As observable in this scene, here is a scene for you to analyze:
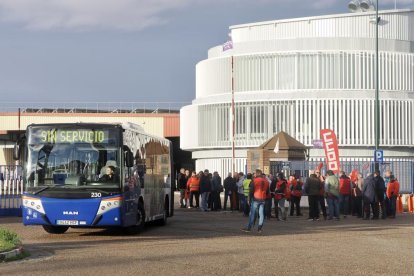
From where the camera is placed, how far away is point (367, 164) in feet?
132

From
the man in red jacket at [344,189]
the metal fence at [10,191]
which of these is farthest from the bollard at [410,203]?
the metal fence at [10,191]

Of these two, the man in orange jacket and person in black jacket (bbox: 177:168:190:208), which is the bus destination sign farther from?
person in black jacket (bbox: 177:168:190:208)

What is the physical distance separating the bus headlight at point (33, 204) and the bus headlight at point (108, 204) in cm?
136

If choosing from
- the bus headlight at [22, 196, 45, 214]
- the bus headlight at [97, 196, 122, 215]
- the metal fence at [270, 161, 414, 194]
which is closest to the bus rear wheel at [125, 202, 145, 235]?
the bus headlight at [97, 196, 122, 215]

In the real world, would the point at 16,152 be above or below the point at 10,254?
above

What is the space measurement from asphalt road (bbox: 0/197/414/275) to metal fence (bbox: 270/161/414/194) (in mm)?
13090

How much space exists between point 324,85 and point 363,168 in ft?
82.8

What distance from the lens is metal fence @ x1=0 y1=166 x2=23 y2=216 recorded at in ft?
100

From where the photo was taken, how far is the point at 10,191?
100.0ft

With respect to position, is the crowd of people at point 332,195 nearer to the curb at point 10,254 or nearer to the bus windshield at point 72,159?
the bus windshield at point 72,159

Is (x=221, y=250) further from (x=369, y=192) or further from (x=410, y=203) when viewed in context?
(x=410, y=203)

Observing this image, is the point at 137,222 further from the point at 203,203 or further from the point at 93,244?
the point at 203,203

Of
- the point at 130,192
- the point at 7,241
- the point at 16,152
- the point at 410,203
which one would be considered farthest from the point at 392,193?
the point at 7,241

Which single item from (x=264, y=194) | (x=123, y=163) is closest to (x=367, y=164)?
(x=264, y=194)
